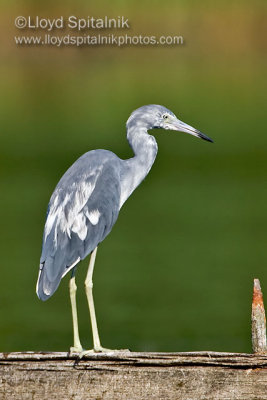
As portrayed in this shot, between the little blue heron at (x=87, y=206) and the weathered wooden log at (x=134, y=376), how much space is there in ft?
1.51

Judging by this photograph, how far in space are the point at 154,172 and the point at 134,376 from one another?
36.9ft

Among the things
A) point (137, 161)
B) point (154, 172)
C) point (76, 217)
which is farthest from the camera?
point (154, 172)

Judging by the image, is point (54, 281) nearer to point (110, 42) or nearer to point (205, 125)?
point (205, 125)

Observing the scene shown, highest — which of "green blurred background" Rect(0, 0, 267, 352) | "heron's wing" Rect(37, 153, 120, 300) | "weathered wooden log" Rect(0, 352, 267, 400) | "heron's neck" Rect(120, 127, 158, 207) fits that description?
"green blurred background" Rect(0, 0, 267, 352)

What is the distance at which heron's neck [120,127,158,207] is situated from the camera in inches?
189

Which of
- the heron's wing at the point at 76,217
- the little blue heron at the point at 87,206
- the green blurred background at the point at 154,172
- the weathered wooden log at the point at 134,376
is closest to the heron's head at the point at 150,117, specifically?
the little blue heron at the point at 87,206

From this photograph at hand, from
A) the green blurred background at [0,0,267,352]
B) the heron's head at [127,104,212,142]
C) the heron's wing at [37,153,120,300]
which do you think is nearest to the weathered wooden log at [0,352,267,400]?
the heron's wing at [37,153,120,300]

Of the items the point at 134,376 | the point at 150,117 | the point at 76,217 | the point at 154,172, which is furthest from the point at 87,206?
the point at 154,172

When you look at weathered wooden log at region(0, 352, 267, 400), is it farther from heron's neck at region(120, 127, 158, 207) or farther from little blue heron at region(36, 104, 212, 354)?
heron's neck at region(120, 127, 158, 207)

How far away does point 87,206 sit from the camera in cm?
456

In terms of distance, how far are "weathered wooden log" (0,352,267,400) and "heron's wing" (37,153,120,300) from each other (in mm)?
573

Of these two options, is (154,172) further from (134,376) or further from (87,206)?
(134,376)

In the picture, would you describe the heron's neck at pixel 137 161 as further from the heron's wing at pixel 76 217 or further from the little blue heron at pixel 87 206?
the heron's wing at pixel 76 217

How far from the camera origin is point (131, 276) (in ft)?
28.4
